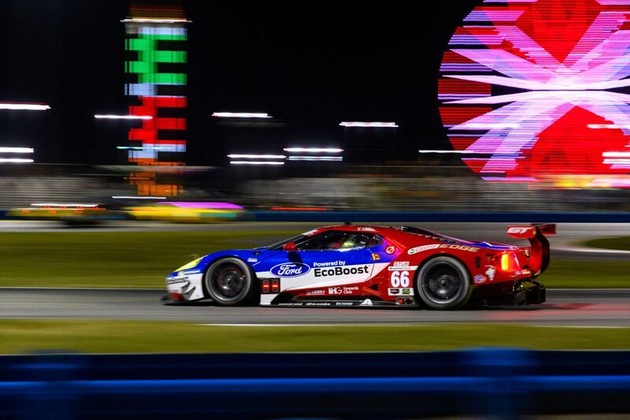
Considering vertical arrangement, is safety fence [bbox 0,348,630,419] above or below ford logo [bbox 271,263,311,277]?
above

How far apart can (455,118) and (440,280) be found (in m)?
33.6

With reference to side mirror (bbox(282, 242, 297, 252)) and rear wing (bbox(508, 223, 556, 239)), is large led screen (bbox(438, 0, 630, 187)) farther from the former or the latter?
side mirror (bbox(282, 242, 297, 252))

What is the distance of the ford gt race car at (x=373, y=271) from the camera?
→ 34.3 ft

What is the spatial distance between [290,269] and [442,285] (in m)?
1.75

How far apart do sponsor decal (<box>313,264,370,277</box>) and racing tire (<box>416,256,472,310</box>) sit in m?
0.64

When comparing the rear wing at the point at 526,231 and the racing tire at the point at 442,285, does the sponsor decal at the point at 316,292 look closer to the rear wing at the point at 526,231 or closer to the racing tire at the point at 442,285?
the racing tire at the point at 442,285

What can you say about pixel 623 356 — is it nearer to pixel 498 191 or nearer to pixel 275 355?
pixel 275 355

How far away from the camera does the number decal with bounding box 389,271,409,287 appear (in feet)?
34.8

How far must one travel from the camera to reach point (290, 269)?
10938 mm

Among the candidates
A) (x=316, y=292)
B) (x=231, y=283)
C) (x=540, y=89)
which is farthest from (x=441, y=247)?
(x=540, y=89)

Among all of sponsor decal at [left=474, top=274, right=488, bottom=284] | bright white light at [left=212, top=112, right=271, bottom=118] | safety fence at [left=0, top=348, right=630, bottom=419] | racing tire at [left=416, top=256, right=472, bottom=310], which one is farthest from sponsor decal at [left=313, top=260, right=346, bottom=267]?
bright white light at [left=212, top=112, right=271, bottom=118]

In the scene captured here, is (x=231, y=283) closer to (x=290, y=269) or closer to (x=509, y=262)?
(x=290, y=269)

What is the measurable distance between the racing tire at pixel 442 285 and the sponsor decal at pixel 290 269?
1323 mm

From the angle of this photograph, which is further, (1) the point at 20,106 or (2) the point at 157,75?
(1) the point at 20,106
